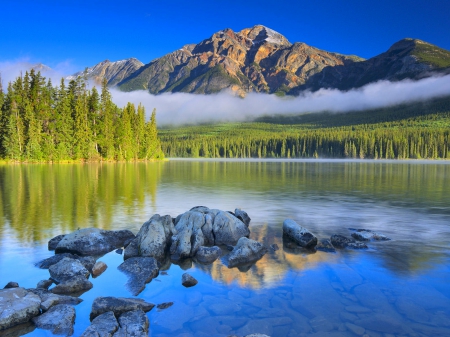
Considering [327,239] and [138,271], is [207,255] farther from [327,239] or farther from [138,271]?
[327,239]

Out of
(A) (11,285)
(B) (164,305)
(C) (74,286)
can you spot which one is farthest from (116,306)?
(A) (11,285)

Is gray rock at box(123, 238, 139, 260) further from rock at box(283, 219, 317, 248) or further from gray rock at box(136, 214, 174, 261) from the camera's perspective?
rock at box(283, 219, 317, 248)

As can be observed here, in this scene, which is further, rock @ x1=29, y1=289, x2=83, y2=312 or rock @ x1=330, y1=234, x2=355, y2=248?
rock @ x1=330, y1=234, x2=355, y2=248

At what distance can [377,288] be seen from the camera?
11016 mm

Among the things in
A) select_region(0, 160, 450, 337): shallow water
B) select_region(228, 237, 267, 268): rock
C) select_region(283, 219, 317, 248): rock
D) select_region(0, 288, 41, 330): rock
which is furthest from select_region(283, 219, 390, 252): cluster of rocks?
select_region(0, 288, 41, 330): rock

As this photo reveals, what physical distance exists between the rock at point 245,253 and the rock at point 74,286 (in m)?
5.17

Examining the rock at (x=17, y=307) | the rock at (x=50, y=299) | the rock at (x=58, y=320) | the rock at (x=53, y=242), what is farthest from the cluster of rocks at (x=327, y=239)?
the rock at (x=17, y=307)

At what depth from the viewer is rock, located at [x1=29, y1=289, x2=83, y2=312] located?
9406 millimetres

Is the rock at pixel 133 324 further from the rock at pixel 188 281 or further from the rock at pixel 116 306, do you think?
the rock at pixel 188 281

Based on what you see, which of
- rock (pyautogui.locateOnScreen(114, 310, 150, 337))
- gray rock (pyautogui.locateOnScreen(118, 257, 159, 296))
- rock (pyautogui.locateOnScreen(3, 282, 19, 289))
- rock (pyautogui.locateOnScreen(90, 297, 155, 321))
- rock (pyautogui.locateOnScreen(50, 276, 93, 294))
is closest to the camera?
rock (pyautogui.locateOnScreen(114, 310, 150, 337))

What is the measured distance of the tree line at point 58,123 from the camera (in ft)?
261

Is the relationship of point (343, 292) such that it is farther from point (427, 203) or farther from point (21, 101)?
point (21, 101)

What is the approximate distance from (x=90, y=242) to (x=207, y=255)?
5211mm

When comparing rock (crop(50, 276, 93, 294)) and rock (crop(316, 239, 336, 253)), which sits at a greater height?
rock (crop(50, 276, 93, 294))
